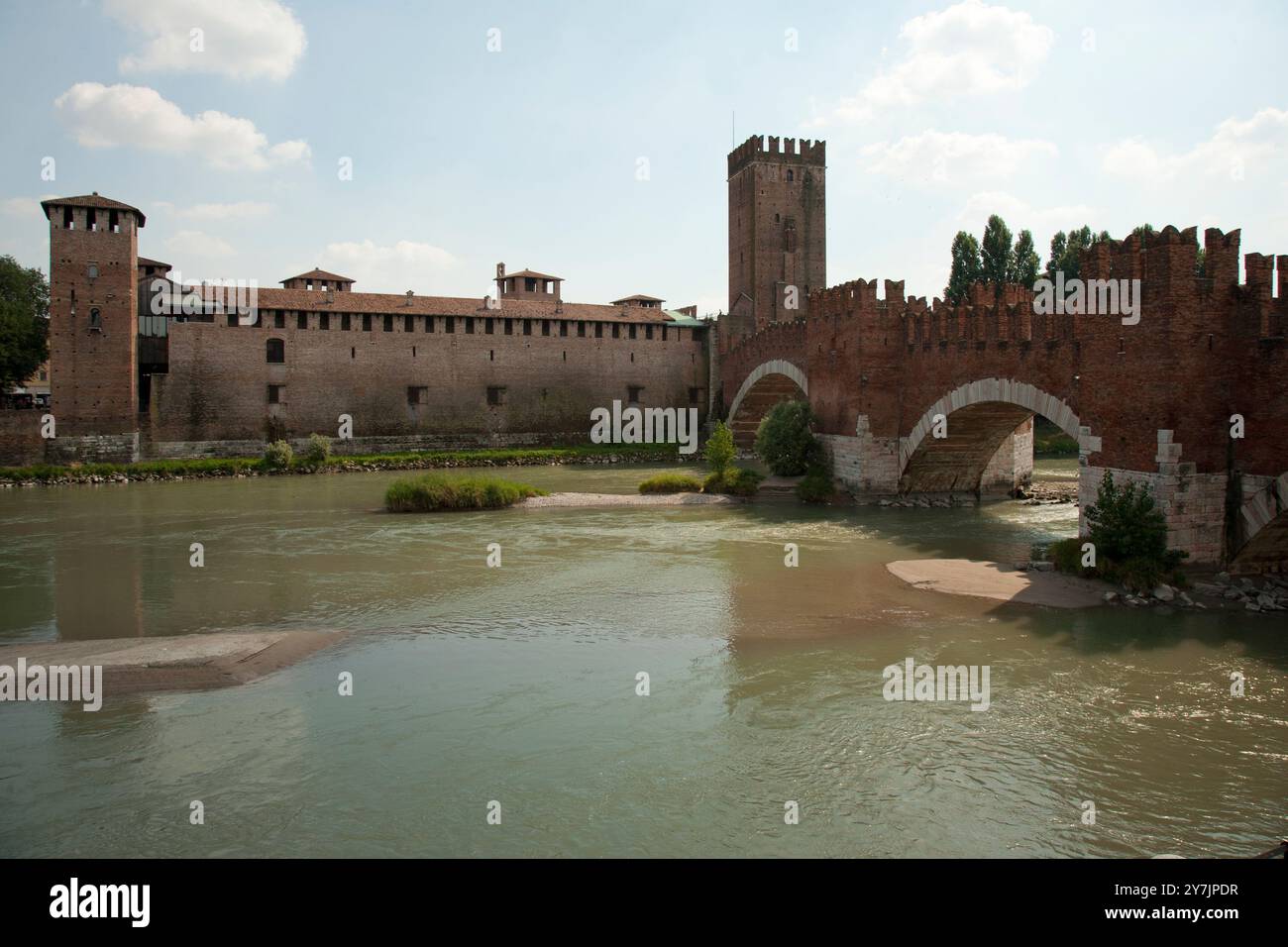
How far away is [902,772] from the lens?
23.7 feet

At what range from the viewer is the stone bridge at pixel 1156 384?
41.0ft

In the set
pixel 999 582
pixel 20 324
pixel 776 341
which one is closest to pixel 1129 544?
pixel 999 582

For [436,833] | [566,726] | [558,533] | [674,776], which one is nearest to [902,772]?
[674,776]

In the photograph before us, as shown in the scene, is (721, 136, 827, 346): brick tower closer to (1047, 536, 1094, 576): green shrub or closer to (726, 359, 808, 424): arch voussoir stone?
(726, 359, 808, 424): arch voussoir stone

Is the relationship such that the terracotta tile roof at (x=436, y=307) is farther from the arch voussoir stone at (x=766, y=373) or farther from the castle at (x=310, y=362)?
the arch voussoir stone at (x=766, y=373)

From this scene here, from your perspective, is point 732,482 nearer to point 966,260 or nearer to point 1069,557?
point 1069,557

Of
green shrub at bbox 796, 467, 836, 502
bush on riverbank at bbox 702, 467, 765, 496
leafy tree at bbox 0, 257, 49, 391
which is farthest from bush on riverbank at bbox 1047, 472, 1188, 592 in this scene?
leafy tree at bbox 0, 257, 49, 391

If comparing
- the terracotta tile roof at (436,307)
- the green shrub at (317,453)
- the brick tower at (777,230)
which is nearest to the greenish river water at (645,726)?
the green shrub at (317,453)

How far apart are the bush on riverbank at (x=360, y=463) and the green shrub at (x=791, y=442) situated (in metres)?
10.5

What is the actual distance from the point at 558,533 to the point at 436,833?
13300mm

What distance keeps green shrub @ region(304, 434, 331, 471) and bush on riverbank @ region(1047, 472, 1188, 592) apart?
89.8 feet

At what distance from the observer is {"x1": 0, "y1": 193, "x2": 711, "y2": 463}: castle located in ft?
106

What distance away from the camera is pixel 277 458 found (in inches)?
1307

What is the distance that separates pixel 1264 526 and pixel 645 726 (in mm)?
9405
